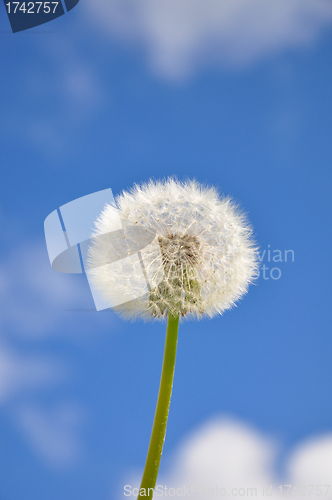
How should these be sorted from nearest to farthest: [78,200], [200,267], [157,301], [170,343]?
[170,343] < [157,301] < [200,267] < [78,200]

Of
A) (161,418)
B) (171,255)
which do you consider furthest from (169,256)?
(161,418)

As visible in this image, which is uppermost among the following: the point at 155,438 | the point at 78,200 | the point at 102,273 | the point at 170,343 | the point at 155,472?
the point at 78,200

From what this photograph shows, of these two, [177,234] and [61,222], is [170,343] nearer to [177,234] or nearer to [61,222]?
[177,234]

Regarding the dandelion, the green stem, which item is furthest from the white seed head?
the green stem

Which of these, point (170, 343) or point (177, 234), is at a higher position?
point (177, 234)

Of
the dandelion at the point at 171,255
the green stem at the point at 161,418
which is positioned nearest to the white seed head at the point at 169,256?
the dandelion at the point at 171,255

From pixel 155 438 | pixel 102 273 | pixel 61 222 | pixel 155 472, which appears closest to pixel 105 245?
pixel 102 273

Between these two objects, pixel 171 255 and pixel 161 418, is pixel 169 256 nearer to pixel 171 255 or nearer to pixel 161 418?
pixel 171 255

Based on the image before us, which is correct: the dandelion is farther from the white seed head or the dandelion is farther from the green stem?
the green stem
